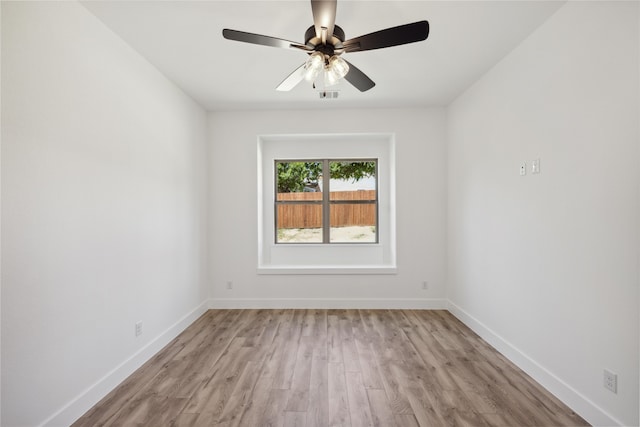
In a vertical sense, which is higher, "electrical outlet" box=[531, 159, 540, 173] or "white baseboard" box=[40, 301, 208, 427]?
"electrical outlet" box=[531, 159, 540, 173]

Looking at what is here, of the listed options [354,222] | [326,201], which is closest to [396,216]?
[354,222]

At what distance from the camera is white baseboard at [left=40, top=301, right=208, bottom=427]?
1833 mm

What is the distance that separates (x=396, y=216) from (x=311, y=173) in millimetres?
1442

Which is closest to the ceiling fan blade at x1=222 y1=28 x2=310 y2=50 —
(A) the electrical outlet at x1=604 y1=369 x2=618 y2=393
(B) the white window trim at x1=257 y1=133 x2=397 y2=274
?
(A) the electrical outlet at x1=604 y1=369 x2=618 y2=393

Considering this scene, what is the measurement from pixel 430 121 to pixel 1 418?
176 inches

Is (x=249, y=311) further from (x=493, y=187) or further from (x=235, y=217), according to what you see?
(x=493, y=187)

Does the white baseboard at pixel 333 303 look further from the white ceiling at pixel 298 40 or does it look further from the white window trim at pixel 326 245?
the white ceiling at pixel 298 40

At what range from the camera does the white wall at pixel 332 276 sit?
4.07m

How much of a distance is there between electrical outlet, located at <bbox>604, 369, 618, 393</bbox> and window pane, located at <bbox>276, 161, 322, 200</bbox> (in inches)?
140

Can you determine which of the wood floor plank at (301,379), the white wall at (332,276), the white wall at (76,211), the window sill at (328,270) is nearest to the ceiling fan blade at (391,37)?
the white wall at (76,211)

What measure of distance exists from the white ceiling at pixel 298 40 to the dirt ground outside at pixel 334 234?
1899mm

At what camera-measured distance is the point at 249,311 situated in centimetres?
402

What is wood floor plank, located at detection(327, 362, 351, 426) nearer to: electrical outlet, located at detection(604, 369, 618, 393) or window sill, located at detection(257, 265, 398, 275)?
electrical outlet, located at detection(604, 369, 618, 393)

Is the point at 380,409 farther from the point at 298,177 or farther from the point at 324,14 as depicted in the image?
the point at 298,177
